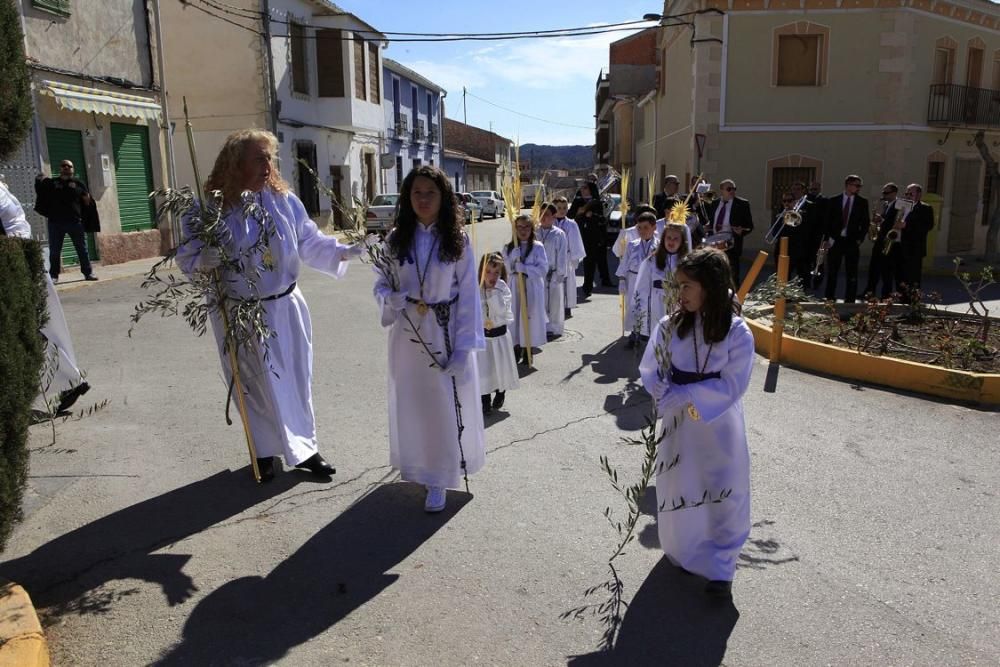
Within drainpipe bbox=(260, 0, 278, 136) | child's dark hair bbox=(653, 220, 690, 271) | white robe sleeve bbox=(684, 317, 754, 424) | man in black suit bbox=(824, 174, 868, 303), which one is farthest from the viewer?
drainpipe bbox=(260, 0, 278, 136)

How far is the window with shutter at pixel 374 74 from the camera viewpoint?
96.5ft

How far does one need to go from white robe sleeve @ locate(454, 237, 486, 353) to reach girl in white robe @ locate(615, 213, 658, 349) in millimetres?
3743

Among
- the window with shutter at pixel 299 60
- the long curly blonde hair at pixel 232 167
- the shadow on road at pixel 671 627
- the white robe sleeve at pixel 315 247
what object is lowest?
the shadow on road at pixel 671 627

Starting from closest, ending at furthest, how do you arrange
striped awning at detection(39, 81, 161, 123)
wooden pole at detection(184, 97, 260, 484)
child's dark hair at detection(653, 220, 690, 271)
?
wooden pole at detection(184, 97, 260, 484) → child's dark hair at detection(653, 220, 690, 271) → striped awning at detection(39, 81, 161, 123)

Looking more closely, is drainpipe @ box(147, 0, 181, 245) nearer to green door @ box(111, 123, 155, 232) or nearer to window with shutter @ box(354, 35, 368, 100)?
green door @ box(111, 123, 155, 232)

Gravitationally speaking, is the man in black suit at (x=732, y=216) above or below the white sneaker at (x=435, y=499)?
above

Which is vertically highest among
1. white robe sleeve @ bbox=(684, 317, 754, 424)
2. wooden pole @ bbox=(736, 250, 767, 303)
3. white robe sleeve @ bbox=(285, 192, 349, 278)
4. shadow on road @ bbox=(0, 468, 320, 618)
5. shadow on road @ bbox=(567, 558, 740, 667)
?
white robe sleeve @ bbox=(285, 192, 349, 278)

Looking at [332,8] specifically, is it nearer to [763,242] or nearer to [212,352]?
[763,242]

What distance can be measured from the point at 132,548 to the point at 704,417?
2.78 meters

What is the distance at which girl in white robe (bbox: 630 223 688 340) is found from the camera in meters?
6.88

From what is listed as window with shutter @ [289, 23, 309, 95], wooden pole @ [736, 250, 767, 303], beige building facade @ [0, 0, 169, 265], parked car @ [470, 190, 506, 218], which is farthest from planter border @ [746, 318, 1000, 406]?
parked car @ [470, 190, 506, 218]

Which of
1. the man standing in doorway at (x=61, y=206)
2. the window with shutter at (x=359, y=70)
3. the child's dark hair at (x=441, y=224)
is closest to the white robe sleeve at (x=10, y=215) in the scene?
the child's dark hair at (x=441, y=224)

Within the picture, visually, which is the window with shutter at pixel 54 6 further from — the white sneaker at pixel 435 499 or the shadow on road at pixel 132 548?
the white sneaker at pixel 435 499

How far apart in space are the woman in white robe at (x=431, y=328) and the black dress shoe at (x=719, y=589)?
1.51 m
